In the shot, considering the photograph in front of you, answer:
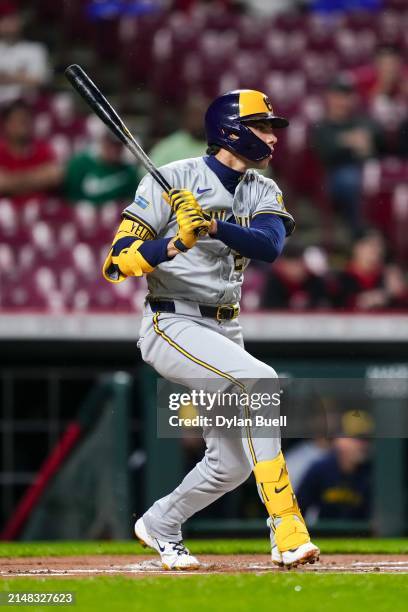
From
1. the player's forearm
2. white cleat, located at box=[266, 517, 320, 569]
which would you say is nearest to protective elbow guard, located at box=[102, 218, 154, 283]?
the player's forearm

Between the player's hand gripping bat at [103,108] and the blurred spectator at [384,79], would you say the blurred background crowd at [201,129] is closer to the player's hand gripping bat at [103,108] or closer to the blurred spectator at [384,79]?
the blurred spectator at [384,79]

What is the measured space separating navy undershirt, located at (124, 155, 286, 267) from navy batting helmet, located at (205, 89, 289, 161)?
0.32ft

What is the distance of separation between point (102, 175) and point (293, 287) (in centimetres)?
167

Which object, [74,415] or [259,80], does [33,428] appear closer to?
[74,415]

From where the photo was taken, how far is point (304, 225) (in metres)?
10.4

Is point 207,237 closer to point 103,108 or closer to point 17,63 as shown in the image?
point 103,108

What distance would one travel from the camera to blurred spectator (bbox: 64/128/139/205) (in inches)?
385

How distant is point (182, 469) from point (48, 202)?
8.25 feet

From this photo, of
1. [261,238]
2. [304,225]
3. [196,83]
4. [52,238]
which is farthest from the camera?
[196,83]

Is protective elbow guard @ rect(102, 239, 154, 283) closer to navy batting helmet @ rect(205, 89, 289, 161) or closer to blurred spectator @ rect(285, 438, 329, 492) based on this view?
Result: navy batting helmet @ rect(205, 89, 289, 161)

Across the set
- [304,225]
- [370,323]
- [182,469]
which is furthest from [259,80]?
[182,469]

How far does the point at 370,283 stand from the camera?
908 cm

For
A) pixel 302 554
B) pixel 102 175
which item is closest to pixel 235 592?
pixel 302 554

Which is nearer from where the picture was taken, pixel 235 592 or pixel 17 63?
pixel 235 592
